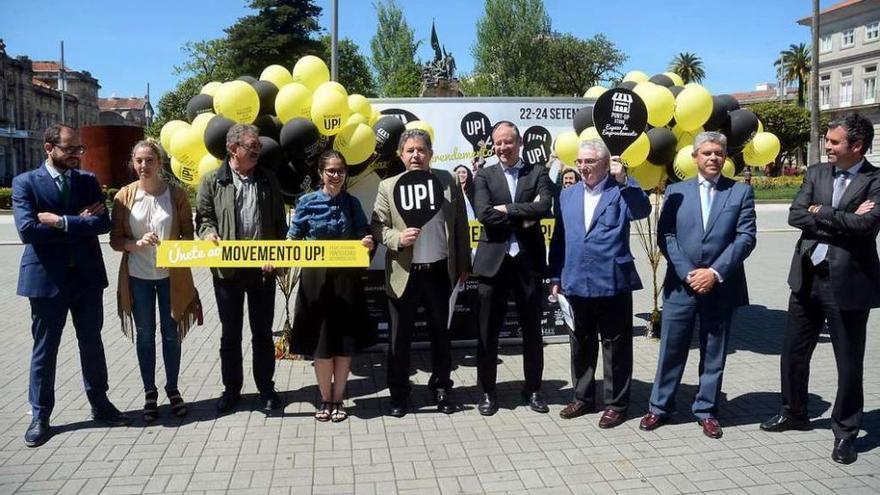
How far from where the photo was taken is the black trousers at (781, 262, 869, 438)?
433 centimetres

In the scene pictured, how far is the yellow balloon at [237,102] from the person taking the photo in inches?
223

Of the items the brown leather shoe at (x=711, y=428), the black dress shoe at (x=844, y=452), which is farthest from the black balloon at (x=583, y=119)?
the black dress shoe at (x=844, y=452)

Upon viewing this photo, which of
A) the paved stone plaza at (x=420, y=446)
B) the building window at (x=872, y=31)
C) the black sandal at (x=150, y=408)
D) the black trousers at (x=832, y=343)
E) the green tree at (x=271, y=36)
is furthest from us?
the building window at (x=872, y=31)

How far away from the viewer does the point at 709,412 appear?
15.5 ft

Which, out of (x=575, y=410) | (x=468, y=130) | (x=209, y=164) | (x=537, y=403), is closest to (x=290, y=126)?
(x=209, y=164)

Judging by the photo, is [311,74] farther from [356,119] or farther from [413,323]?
[413,323]

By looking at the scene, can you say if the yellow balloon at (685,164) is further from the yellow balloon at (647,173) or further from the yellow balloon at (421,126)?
the yellow balloon at (421,126)

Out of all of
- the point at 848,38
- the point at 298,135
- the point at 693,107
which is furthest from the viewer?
the point at 848,38

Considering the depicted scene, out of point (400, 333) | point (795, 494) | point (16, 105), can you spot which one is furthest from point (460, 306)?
Answer: point (16, 105)

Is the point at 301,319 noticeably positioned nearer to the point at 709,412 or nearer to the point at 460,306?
the point at 460,306

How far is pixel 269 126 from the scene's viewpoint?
6023 millimetres

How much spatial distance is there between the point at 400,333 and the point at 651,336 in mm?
3857

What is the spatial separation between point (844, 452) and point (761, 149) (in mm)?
3903

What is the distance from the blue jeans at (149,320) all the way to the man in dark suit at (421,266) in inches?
65.5
